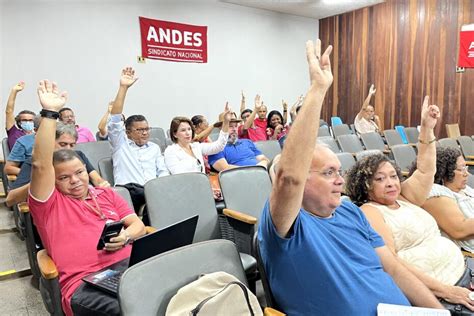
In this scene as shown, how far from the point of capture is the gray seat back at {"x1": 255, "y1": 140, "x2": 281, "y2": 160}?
172 inches

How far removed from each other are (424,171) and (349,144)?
3.19 metres

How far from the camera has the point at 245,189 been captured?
103 inches

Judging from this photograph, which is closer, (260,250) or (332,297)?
(332,297)

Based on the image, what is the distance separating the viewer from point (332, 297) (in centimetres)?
121

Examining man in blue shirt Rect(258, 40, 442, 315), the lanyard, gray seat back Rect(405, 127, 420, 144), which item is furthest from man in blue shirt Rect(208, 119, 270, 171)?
gray seat back Rect(405, 127, 420, 144)

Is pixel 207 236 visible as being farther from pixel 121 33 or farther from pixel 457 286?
pixel 121 33

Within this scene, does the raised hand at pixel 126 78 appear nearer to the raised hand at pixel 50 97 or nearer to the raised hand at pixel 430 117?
the raised hand at pixel 50 97

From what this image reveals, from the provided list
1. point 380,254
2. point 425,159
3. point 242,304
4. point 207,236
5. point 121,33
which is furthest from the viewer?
point 121,33

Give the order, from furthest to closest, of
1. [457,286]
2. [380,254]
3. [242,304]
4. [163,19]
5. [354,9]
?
[354,9] → [163,19] → [457,286] → [380,254] → [242,304]

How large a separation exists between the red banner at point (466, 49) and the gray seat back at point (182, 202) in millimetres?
6289

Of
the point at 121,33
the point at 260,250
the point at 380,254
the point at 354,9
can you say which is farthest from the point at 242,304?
the point at 354,9

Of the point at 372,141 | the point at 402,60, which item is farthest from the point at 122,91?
the point at 402,60

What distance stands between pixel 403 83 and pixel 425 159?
21.0ft

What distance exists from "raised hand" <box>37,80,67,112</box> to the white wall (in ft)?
14.0
